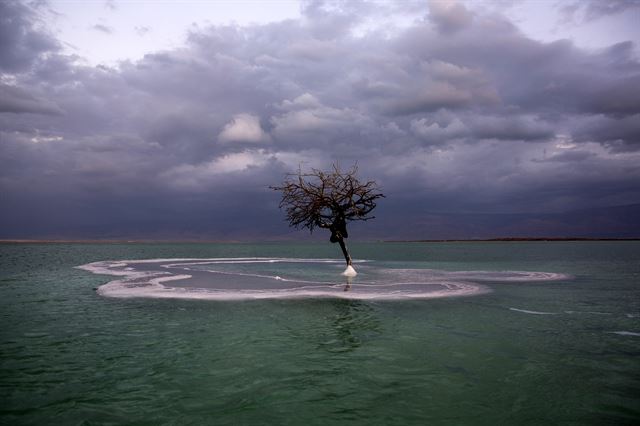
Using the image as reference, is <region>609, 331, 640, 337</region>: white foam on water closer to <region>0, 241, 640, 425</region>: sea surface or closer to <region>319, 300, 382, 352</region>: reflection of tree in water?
<region>0, 241, 640, 425</region>: sea surface

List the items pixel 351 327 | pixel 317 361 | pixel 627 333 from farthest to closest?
pixel 351 327, pixel 627 333, pixel 317 361

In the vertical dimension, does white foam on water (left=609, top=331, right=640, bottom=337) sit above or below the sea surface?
below

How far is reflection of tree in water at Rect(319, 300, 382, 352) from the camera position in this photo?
1072 cm

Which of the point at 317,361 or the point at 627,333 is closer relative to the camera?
the point at 317,361

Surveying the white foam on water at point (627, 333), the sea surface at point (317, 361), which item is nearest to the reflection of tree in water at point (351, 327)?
the sea surface at point (317, 361)

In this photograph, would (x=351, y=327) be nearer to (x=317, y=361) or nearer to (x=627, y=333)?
(x=317, y=361)

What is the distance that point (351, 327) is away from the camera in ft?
41.7

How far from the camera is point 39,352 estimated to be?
32.8 feet

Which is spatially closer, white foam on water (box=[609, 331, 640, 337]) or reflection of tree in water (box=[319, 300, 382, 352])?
reflection of tree in water (box=[319, 300, 382, 352])

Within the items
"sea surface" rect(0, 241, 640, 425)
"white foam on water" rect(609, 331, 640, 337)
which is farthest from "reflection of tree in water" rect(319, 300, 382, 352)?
"white foam on water" rect(609, 331, 640, 337)

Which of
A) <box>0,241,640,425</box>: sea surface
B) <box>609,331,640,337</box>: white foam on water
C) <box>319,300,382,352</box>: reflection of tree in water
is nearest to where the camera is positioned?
<box>0,241,640,425</box>: sea surface

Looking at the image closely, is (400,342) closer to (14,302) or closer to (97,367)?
(97,367)

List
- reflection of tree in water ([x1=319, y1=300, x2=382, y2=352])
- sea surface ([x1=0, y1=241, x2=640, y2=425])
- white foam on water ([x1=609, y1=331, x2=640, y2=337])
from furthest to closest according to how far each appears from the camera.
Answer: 1. white foam on water ([x1=609, y1=331, x2=640, y2=337])
2. reflection of tree in water ([x1=319, y1=300, x2=382, y2=352])
3. sea surface ([x1=0, y1=241, x2=640, y2=425])

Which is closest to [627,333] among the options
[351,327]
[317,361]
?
[351,327]
